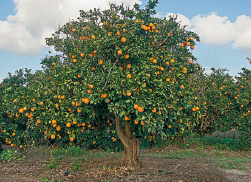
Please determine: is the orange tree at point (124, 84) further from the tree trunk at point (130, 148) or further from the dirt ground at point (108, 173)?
the dirt ground at point (108, 173)

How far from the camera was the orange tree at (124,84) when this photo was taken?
14.5ft

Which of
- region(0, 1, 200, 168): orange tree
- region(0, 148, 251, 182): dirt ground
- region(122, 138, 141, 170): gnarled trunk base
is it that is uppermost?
region(0, 1, 200, 168): orange tree

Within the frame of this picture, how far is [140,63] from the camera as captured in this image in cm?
462

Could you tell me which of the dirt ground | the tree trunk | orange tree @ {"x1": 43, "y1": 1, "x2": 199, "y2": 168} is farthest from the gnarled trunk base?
orange tree @ {"x1": 43, "y1": 1, "x2": 199, "y2": 168}

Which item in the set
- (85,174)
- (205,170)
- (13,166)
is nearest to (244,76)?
(205,170)

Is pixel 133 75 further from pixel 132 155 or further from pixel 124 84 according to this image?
pixel 132 155

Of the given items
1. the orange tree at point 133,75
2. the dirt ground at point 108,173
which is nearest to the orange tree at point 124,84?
the orange tree at point 133,75

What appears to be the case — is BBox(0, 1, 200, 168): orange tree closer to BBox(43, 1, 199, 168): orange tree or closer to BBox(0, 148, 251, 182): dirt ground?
BBox(43, 1, 199, 168): orange tree

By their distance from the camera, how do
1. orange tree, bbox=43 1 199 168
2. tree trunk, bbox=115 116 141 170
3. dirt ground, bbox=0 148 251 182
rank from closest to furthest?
orange tree, bbox=43 1 199 168 → dirt ground, bbox=0 148 251 182 → tree trunk, bbox=115 116 141 170

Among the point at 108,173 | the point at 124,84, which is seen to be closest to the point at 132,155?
the point at 108,173

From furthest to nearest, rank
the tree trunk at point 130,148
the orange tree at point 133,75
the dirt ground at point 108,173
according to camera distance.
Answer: the tree trunk at point 130,148 → the dirt ground at point 108,173 → the orange tree at point 133,75

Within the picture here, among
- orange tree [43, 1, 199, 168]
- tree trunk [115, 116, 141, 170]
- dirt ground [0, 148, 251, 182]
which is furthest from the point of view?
tree trunk [115, 116, 141, 170]

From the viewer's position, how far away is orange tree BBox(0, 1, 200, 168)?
14.5 feet

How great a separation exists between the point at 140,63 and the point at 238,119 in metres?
8.31
